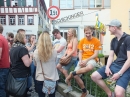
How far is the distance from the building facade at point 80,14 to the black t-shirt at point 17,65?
15091 mm

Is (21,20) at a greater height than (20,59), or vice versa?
(21,20)

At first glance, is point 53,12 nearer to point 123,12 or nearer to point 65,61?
point 65,61

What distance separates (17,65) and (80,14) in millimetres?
16012

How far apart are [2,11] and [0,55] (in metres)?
34.8

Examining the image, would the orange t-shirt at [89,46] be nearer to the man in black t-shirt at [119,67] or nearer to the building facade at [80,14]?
the man in black t-shirt at [119,67]

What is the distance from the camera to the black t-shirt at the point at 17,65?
15.7ft

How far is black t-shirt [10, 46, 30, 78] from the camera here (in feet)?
15.7

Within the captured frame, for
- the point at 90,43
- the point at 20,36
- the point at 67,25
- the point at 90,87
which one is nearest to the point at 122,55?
the point at 90,43

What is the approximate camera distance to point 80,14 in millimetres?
20406

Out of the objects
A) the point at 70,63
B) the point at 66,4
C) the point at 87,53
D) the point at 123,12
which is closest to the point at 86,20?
the point at 66,4

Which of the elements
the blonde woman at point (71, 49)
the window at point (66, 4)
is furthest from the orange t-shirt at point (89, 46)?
the window at point (66, 4)

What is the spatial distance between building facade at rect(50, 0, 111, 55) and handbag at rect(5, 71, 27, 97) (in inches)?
597

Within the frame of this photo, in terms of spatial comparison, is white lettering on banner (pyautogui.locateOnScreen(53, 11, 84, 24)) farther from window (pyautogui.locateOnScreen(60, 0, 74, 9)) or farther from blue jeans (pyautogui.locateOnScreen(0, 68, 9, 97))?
blue jeans (pyautogui.locateOnScreen(0, 68, 9, 97))

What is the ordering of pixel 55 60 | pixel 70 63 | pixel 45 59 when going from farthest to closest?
pixel 70 63, pixel 55 60, pixel 45 59
